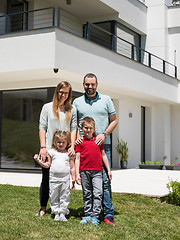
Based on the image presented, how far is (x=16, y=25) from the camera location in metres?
12.3

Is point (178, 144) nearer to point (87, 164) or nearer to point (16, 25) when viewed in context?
point (16, 25)

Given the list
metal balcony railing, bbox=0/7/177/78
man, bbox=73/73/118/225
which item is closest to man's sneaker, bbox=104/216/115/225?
man, bbox=73/73/118/225

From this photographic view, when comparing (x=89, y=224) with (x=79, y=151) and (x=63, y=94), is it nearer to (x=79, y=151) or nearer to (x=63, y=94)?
(x=79, y=151)

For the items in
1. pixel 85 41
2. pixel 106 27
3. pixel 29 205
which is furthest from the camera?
pixel 106 27

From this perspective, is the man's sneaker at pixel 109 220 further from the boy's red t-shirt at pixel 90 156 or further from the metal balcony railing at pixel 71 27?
the metal balcony railing at pixel 71 27

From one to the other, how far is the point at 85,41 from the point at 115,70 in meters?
1.97

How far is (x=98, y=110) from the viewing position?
5008 mm

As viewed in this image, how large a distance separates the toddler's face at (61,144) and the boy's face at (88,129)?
32 centimetres

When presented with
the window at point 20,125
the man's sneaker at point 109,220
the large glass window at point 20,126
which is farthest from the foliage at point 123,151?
Answer: the man's sneaker at point 109,220

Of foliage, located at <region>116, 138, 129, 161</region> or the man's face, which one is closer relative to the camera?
the man's face

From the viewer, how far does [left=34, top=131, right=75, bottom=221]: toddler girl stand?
4.95 meters

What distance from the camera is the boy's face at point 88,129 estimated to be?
15.9 feet

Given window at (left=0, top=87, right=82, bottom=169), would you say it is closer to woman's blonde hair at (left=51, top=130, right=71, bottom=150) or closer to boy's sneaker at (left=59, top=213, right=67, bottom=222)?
woman's blonde hair at (left=51, top=130, right=71, bottom=150)

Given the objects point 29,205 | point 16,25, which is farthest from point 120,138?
point 29,205
